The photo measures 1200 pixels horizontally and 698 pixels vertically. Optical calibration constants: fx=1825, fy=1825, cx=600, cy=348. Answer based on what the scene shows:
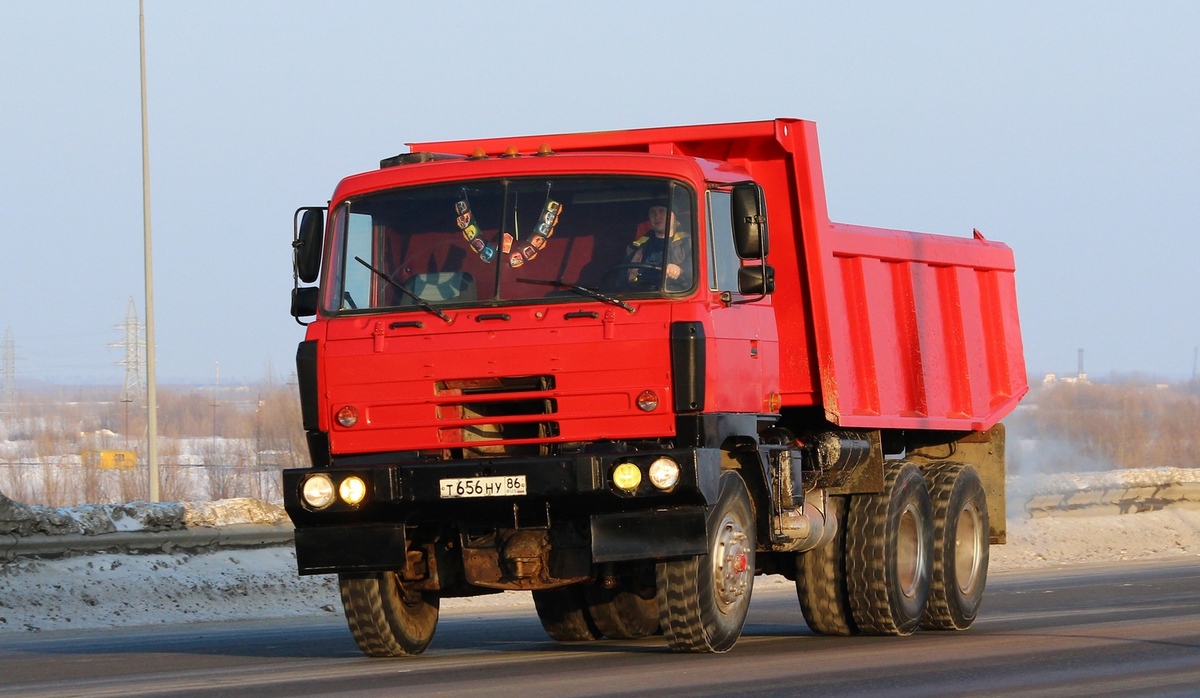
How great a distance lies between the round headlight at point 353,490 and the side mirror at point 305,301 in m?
1.14

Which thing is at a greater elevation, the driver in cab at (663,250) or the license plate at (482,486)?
the driver in cab at (663,250)

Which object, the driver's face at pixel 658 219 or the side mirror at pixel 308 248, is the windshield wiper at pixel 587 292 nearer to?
the driver's face at pixel 658 219

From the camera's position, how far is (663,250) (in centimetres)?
1054

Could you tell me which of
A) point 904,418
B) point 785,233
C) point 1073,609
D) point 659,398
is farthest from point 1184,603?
point 659,398

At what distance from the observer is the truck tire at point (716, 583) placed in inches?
411

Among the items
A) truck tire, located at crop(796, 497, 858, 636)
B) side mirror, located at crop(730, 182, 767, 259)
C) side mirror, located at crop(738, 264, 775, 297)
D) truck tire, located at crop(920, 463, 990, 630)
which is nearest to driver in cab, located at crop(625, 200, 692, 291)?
side mirror, located at crop(730, 182, 767, 259)

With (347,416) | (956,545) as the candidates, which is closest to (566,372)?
(347,416)

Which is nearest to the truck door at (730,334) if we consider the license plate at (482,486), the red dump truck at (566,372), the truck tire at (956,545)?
the red dump truck at (566,372)

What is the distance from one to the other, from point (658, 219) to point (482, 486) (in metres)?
1.90

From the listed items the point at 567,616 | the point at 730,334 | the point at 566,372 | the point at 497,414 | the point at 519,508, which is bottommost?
the point at 567,616

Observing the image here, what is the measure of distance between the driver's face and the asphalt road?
2.50 metres

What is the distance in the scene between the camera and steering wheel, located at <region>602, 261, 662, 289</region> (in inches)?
412

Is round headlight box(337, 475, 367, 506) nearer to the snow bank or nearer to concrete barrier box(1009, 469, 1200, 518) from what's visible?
the snow bank

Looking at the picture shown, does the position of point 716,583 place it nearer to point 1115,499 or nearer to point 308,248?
point 308,248
